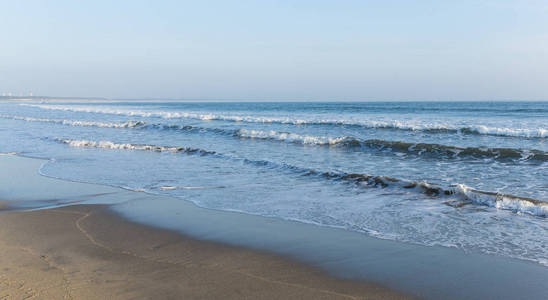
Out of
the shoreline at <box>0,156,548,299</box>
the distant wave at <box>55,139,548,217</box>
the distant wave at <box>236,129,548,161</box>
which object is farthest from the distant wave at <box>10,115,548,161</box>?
the shoreline at <box>0,156,548,299</box>

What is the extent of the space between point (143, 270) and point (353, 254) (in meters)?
2.33

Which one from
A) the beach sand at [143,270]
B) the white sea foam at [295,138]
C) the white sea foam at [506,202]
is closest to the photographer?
the beach sand at [143,270]

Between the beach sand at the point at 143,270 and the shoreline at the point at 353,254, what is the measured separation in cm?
21

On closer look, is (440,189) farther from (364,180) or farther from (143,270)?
(143,270)

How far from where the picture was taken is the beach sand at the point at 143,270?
3.63 metres

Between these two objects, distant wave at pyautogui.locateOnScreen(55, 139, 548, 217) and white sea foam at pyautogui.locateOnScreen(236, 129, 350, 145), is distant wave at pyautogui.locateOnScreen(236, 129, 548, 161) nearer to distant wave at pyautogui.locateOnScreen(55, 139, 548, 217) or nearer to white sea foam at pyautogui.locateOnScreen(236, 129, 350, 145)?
white sea foam at pyautogui.locateOnScreen(236, 129, 350, 145)

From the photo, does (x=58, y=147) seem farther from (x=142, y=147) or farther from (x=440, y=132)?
(x=440, y=132)

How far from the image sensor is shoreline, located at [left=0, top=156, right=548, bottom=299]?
12.5 feet

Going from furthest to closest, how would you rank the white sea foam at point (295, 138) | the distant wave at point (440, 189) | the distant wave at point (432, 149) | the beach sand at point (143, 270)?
the white sea foam at point (295, 138)
the distant wave at point (432, 149)
the distant wave at point (440, 189)
the beach sand at point (143, 270)

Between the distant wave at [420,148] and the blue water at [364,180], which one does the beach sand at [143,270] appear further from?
the distant wave at [420,148]

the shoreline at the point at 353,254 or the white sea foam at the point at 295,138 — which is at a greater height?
the white sea foam at the point at 295,138

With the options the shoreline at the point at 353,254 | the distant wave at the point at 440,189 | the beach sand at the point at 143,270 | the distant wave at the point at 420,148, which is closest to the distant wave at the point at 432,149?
the distant wave at the point at 420,148

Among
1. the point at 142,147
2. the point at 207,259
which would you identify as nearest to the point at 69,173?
the point at 142,147

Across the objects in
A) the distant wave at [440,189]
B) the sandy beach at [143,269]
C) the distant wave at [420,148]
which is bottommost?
the sandy beach at [143,269]
